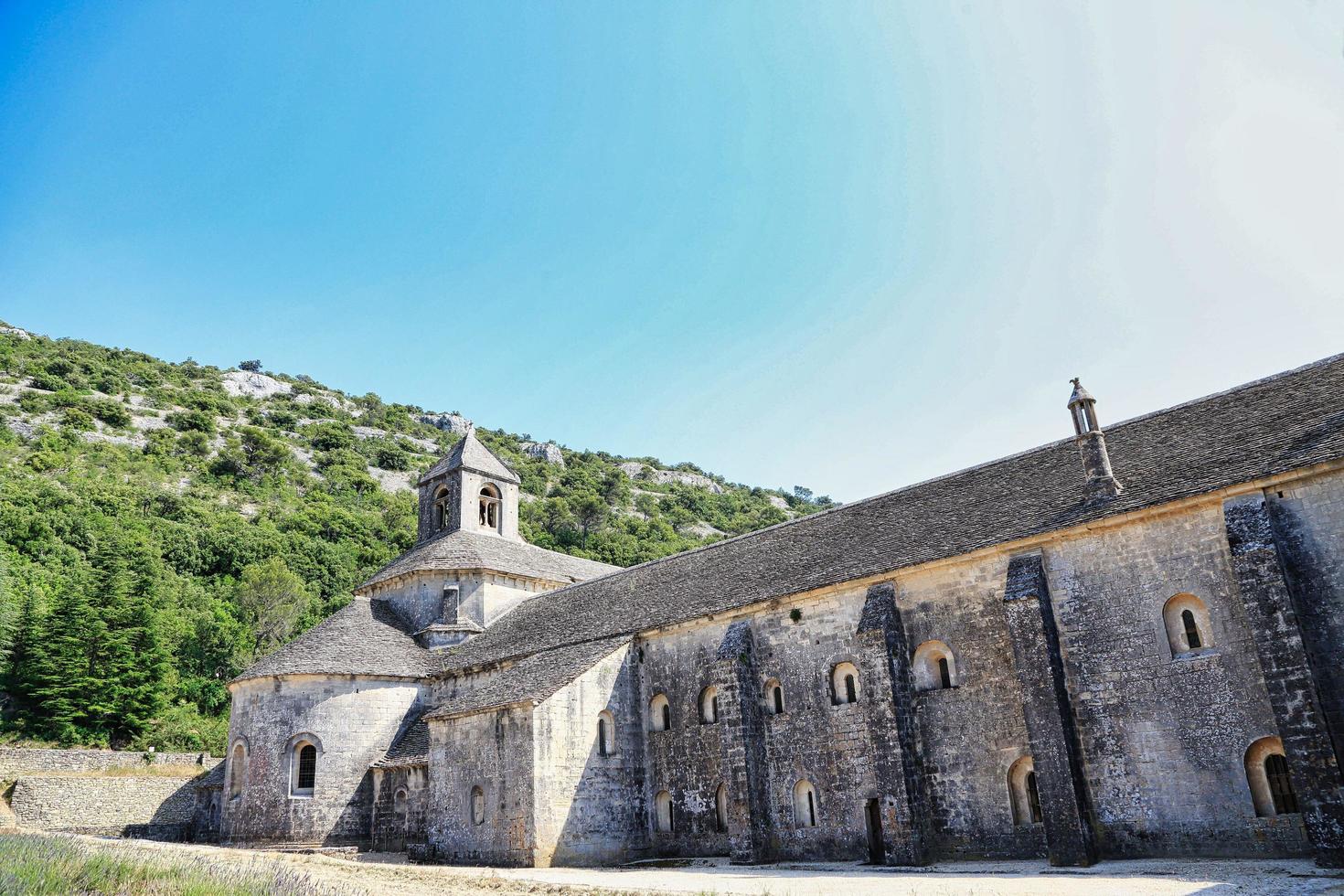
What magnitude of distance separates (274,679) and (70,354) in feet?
304

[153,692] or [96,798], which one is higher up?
[153,692]

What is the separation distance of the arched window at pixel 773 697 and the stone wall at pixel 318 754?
50.3 feet

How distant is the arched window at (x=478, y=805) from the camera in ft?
84.4

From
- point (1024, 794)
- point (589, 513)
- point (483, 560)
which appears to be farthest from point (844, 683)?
point (589, 513)

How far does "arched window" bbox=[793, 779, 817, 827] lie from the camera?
22.5 meters

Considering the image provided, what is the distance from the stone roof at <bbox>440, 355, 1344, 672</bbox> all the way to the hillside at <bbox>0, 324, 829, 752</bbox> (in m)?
24.7

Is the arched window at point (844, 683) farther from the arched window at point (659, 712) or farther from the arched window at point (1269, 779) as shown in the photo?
the arched window at point (1269, 779)

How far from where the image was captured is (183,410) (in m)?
99.1

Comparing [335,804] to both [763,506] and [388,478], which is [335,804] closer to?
[388,478]

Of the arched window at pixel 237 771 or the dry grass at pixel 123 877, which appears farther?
the arched window at pixel 237 771

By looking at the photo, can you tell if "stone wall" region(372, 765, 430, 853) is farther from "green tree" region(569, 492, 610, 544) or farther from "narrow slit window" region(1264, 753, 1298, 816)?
"green tree" region(569, 492, 610, 544)

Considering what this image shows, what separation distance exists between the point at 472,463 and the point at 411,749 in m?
14.8

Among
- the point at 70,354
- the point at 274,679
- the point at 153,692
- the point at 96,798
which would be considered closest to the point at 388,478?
the point at 70,354

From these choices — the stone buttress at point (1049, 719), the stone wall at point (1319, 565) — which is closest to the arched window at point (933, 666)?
the stone buttress at point (1049, 719)
